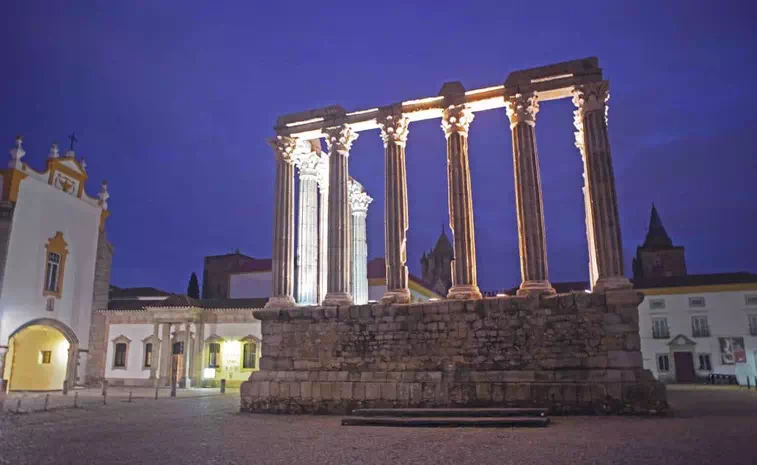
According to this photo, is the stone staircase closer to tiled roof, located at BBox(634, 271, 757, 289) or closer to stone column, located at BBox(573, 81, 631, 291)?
stone column, located at BBox(573, 81, 631, 291)

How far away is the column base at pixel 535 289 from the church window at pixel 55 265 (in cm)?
2370

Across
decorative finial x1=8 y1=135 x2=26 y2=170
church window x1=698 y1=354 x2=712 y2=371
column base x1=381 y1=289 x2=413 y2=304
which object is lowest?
church window x1=698 y1=354 x2=712 y2=371

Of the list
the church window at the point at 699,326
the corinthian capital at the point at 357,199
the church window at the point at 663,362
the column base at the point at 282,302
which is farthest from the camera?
the church window at the point at 663,362

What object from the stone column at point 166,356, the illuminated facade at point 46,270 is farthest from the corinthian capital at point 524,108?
the stone column at point 166,356

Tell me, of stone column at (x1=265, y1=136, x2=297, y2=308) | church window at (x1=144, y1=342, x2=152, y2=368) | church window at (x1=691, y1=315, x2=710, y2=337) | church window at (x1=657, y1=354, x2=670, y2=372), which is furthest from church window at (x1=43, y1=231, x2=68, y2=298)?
church window at (x1=691, y1=315, x2=710, y2=337)

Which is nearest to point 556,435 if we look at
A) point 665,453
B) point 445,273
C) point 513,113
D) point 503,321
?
point 665,453

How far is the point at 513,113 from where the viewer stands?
52.5 feet

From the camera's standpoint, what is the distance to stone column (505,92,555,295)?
14.9 meters

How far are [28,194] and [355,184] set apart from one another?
53.8ft

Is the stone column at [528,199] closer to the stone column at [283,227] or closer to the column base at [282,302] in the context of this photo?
the column base at [282,302]

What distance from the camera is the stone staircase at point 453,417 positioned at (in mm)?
11781

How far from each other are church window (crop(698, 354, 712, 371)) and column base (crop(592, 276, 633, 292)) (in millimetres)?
30097

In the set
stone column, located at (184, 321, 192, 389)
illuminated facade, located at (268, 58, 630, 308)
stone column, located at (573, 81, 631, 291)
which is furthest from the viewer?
stone column, located at (184, 321, 192, 389)

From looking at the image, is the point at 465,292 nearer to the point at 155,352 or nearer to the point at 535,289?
the point at 535,289
